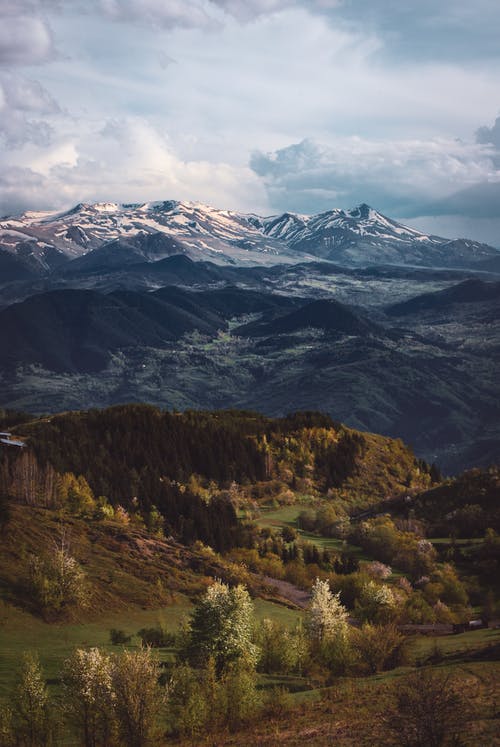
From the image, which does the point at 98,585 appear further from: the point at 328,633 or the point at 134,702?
the point at 134,702

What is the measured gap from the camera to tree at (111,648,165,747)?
52031mm

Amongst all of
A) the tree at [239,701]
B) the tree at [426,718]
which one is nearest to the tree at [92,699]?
the tree at [239,701]

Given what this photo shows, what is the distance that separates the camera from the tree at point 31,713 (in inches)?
2035

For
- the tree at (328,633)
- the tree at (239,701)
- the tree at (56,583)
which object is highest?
the tree at (56,583)

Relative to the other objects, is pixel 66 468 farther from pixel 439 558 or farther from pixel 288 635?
pixel 288 635

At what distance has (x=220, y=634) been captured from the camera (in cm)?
6831

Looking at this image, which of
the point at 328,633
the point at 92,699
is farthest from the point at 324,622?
the point at 92,699

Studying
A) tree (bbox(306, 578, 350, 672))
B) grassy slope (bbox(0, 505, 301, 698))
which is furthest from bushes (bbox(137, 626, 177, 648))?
tree (bbox(306, 578, 350, 672))

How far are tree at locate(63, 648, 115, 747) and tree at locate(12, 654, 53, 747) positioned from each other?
6.63 ft

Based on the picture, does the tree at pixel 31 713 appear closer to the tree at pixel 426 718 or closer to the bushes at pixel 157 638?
the bushes at pixel 157 638

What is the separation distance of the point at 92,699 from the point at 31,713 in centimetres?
440

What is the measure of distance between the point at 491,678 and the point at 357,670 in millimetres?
17916

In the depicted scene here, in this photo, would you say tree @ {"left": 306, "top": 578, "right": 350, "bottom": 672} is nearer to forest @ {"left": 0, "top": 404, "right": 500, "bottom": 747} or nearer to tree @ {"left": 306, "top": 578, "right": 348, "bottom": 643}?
tree @ {"left": 306, "top": 578, "right": 348, "bottom": 643}

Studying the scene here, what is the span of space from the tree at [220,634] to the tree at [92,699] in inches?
588
